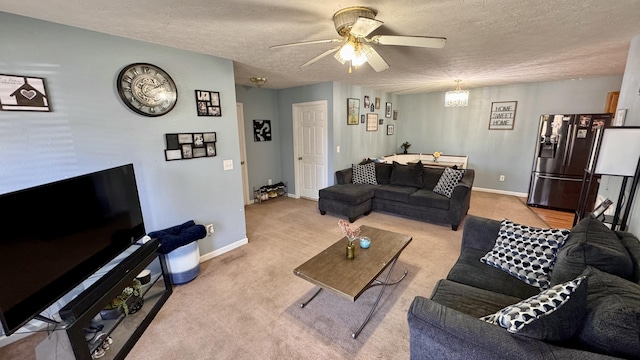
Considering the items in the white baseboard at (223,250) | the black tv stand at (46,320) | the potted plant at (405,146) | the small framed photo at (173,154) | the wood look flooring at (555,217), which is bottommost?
the wood look flooring at (555,217)

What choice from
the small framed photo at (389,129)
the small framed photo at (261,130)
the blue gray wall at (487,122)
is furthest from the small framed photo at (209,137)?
the blue gray wall at (487,122)

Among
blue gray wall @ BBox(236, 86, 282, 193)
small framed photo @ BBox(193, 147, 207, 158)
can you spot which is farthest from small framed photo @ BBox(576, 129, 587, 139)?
small framed photo @ BBox(193, 147, 207, 158)

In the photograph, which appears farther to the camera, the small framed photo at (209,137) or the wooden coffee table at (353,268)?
the small framed photo at (209,137)

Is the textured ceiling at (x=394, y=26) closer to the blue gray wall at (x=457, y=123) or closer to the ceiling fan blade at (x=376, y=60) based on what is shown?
the ceiling fan blade at (x=376, y=60)

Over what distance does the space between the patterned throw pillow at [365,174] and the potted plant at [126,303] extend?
3609 millimetres

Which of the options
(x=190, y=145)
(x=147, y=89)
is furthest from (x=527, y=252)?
(x=147, y=89)

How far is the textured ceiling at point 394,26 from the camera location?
1.64 m

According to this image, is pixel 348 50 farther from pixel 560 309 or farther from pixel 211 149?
pixel 211 149

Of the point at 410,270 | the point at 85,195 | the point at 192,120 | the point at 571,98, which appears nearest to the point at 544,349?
the point at 410,270

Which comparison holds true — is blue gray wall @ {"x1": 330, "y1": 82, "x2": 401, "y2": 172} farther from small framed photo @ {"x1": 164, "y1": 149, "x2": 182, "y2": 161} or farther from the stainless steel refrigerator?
the stainless steel refrigerator

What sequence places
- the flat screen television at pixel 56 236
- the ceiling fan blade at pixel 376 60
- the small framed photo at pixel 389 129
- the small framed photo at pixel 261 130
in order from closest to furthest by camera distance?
1. the flat screen television at pixel 56 236
2. the ceiling fan blade at pixel 376 60
3. the small framed photo at pixel 261 130
4. the small framed photo at pixel 389 129

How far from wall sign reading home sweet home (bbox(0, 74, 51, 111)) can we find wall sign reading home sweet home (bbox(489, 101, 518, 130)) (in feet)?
21.8

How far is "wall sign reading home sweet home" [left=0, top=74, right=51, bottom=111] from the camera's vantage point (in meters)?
1.72

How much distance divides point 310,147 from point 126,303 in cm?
372
